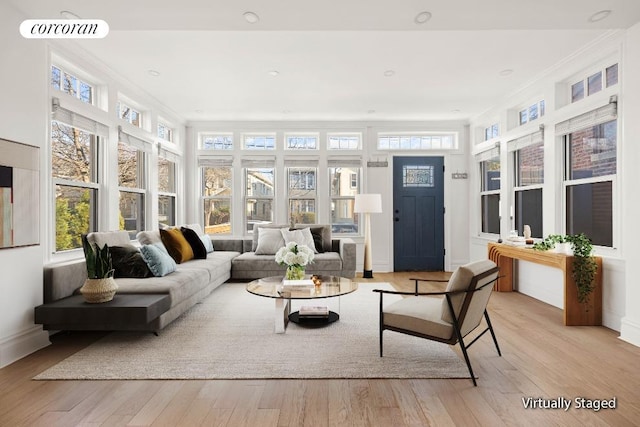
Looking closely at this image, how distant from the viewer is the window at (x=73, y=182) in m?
3.70

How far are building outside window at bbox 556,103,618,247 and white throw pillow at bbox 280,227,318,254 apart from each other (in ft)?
11.1

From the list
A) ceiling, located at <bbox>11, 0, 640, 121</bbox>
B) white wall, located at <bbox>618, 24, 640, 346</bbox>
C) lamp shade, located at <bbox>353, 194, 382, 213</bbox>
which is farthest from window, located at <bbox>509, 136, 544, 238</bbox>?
lamp shade, located at <bbox>353, 194, 382, 213</bbox>

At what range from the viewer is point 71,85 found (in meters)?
3.92

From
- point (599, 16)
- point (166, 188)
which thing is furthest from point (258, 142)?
point (599, 16)

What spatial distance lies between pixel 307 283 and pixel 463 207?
4343 mm

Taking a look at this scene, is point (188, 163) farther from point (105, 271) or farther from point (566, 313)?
point (566, 313)

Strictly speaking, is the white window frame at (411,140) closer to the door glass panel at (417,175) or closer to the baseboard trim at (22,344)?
the door glass panel at (417,175)

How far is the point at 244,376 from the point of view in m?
2.46

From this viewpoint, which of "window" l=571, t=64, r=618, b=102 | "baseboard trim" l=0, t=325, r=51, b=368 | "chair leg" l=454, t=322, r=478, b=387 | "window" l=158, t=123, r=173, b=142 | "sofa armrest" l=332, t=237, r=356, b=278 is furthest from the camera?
"window" l=158, t=123, r=173, b=142

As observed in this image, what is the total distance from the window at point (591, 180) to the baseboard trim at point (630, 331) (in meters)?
0.82

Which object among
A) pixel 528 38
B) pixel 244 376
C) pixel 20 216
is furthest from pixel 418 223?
pixel 20 216

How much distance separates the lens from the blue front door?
676 centimetres

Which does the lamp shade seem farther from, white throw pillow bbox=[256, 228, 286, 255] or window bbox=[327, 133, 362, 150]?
white throw pillow bbox=[256, 228, 286, 255]

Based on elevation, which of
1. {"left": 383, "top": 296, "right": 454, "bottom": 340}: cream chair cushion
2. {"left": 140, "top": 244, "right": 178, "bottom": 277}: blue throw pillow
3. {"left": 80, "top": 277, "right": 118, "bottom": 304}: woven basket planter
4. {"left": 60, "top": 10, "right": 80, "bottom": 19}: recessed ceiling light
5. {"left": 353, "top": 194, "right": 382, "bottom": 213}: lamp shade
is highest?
{"left": 60, "top": 10, "right": 80, "bottom": 19}: recessed ceiling light
